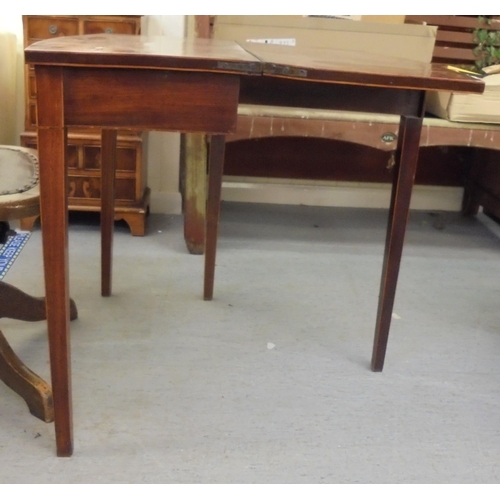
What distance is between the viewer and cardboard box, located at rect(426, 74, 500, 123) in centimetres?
183

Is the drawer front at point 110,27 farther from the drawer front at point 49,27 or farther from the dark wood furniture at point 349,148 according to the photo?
the dark wood furniture at point 349,148

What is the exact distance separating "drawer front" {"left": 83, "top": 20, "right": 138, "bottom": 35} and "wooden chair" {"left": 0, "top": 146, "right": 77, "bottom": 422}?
2.55ft

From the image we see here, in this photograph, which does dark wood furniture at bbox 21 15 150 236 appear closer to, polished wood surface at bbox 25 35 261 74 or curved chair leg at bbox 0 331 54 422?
curved chair leg at bbox 0 331 54 422

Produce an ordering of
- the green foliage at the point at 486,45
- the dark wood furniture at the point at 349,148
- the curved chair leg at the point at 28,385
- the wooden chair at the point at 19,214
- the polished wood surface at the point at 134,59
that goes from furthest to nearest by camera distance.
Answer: the green foliage at the point at 486,45
the dark wood furniture at the point at 349,148
the curved chair leg at the point at 28,385
the wooden chair at the point at 19,214
the polished wood surface at the point at 134,59

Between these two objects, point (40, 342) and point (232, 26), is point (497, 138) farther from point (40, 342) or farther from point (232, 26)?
point (40, 342)

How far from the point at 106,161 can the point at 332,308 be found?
0.71m

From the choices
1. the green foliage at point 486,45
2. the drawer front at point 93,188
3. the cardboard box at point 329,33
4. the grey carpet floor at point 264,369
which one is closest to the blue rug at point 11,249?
the grey carpet floor at point 264,369

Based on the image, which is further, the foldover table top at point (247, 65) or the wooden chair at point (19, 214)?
the wooden chair at point (19, 214)

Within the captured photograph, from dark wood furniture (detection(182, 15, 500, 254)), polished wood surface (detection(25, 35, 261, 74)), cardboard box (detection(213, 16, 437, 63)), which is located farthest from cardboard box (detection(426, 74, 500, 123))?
polished wood surface (detection(25, 35, 261, 74))

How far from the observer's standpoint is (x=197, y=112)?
0.85 m

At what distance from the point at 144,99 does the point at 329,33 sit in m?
1.32

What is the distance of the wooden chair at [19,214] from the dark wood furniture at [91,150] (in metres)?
0.74

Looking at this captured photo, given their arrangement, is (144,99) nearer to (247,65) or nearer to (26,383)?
(247,65)

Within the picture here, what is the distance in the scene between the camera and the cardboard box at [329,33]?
1.94 meters
